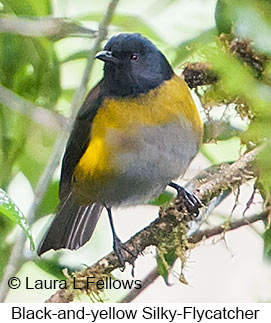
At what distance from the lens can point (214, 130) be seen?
0.95 meters

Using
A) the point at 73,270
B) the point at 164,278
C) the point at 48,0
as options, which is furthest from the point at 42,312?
the point at 48,0

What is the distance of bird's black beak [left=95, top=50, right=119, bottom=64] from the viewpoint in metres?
0.90

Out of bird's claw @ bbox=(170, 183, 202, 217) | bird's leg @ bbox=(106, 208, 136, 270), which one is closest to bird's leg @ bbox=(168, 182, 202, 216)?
bird's claw @ bbox=(170, 183, 202, 217)

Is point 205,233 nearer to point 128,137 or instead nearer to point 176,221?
point 176,221

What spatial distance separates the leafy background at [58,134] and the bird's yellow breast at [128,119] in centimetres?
3

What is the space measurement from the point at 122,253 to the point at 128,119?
201 mm

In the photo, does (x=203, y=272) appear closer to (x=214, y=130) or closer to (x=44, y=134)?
(x=214, y=130)


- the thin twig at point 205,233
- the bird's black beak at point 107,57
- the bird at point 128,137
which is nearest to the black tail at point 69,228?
the bird at point 128,137

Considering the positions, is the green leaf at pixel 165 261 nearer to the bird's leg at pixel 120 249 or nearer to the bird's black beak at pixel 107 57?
the bird's leg at pixel 120 249

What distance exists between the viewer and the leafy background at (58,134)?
0.95 metres

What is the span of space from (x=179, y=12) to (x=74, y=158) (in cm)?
27

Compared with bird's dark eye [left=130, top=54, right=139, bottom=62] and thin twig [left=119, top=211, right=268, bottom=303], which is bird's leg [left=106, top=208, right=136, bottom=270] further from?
bird's dark eye [left=130, top=54, right=139, bottom=62]
